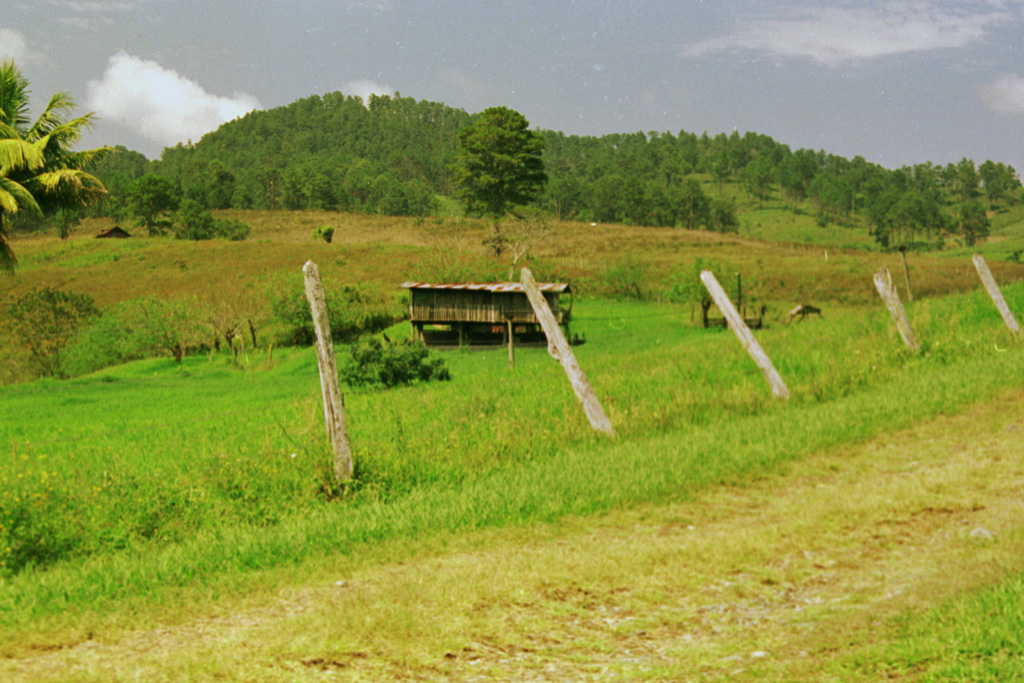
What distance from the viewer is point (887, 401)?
39.5 feet

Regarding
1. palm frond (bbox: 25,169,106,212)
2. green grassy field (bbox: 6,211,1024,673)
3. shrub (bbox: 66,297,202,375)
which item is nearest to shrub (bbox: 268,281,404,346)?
shrub (bbox: 66,297,202,375)

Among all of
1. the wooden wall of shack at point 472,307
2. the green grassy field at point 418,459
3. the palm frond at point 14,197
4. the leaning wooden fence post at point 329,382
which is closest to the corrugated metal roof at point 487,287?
the wooden wall of shack at point 472,307

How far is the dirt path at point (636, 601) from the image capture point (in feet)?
15.5

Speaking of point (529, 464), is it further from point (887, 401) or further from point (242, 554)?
point (887, 401)

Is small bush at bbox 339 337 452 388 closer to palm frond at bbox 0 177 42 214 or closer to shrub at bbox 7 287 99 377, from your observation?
palm frond at bbox 0 177 42 214

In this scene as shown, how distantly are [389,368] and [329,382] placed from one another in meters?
14.6

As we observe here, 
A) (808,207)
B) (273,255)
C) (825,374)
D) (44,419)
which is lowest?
(44,419)

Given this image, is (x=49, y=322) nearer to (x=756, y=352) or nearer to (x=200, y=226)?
(x=756, y=352)

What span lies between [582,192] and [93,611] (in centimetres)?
15058

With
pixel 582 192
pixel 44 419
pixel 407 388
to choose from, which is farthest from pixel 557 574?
pixel 582 192

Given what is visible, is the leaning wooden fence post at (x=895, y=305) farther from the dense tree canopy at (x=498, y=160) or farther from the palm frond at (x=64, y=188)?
the dense tree canopy at (x=498, y=160)

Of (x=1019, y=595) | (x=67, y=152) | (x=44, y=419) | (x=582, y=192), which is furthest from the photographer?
(x=582, y=192)

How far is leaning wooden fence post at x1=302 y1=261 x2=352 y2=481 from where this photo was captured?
8.39m

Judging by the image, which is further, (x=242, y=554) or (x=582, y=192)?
(x=582, y=192)
